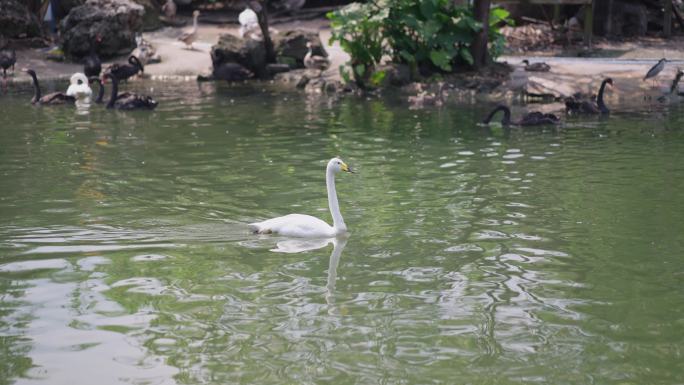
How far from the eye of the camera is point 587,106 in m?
20.4

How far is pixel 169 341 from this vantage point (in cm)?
761

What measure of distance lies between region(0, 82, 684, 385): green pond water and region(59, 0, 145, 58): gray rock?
13.4 meters

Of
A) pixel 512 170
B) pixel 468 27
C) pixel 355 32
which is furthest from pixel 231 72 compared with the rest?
pixel 512 170

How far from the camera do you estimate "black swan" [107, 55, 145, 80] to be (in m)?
27.2

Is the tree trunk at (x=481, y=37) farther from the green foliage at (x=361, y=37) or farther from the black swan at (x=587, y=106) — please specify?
the black swan at (x=587, y=106)

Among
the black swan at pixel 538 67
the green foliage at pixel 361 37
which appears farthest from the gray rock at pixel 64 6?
the black swan at pixel 538 67

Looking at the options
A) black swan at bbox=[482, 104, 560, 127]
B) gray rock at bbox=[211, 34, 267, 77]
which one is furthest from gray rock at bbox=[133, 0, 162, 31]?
black swan at bbox=[482, 104, 560, 127]

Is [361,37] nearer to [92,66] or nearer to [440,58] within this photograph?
[440,58]

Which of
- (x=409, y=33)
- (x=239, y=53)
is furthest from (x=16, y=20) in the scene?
(x=409, y=33)

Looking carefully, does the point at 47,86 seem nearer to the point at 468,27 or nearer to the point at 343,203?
the point at 468,27

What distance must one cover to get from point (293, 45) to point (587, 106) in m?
11.1

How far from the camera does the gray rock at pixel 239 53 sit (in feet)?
91.0

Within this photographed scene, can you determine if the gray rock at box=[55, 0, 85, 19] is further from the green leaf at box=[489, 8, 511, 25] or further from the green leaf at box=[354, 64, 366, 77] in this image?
the green leaf at box=[489, 8, 511, 25]

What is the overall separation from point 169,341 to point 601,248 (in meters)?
4.72
